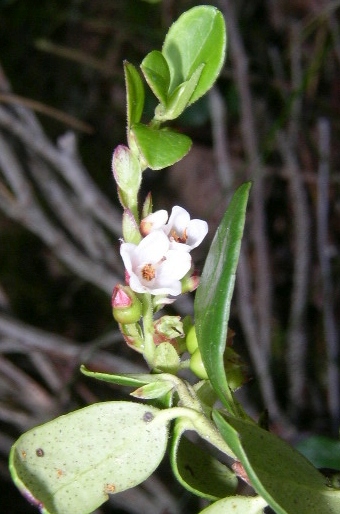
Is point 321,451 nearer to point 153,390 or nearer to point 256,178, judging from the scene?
point 153,390

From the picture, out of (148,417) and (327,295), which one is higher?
(148,417)

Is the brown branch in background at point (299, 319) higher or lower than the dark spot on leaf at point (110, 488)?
lower

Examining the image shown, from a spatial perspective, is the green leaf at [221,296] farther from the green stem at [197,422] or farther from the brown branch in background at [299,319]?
the brown branch in background at [299,319]

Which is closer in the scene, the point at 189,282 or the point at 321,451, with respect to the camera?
the point at 189,282

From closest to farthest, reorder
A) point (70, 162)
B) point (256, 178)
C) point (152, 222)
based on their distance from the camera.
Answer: point (152, 222)
point (70, 162)
point (256, 178)

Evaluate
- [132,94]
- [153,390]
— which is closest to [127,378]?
[153,390]

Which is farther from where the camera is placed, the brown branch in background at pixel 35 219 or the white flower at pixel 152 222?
the brown branch in background at pixel 35 219

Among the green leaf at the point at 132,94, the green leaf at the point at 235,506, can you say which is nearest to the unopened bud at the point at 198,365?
the green leaf at the point at 235,506
